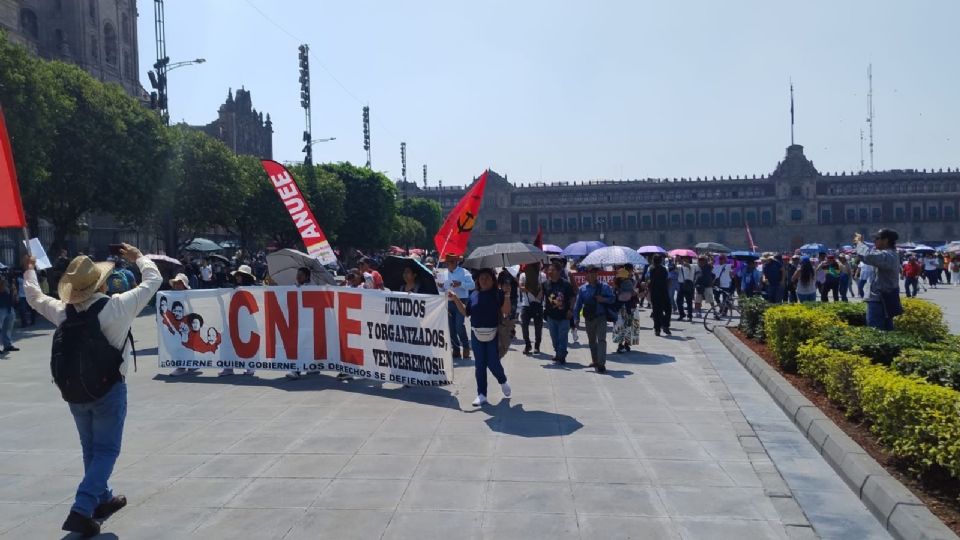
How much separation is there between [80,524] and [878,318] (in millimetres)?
8338

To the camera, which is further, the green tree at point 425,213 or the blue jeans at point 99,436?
the green tree at point 425,213

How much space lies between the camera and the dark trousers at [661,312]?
15.0 metres

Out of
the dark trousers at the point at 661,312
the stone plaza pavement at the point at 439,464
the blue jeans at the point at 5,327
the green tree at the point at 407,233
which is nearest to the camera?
the stone plaza pavement at the point at 439,464

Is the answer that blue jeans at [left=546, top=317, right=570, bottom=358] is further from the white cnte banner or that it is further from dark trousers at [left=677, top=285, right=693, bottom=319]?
dark trousers at [left=677, top=285, right=693, bottom=319]

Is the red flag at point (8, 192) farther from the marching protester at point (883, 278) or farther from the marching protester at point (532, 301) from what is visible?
the marching protester at point (532, 301)

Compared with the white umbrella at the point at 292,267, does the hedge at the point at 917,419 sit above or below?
below

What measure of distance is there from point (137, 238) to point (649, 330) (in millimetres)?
30517

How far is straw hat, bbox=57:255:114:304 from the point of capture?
4633 mm

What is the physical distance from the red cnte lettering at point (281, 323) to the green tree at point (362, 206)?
138 feet

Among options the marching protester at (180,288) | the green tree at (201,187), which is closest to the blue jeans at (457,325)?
the marching protester at (180,288)

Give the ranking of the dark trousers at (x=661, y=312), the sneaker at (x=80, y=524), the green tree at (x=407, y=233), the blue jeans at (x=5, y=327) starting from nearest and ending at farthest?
1. the sneaker at (x=80, y=524)
2. the blue jeans at (x=5, y=327)
3. the dark trousers at (x=661, y=312)
4. the green tree at (x=407, y=233)

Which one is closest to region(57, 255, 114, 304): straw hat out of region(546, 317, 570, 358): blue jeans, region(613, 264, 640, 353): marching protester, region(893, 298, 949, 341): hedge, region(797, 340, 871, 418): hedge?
region(797, 340, 871, 418): hedge

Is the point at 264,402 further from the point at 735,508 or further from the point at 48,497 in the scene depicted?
the point at 735,508

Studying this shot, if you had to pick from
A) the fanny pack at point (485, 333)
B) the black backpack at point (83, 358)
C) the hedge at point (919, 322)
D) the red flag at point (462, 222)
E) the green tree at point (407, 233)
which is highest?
the green tree at point (407, 233)
